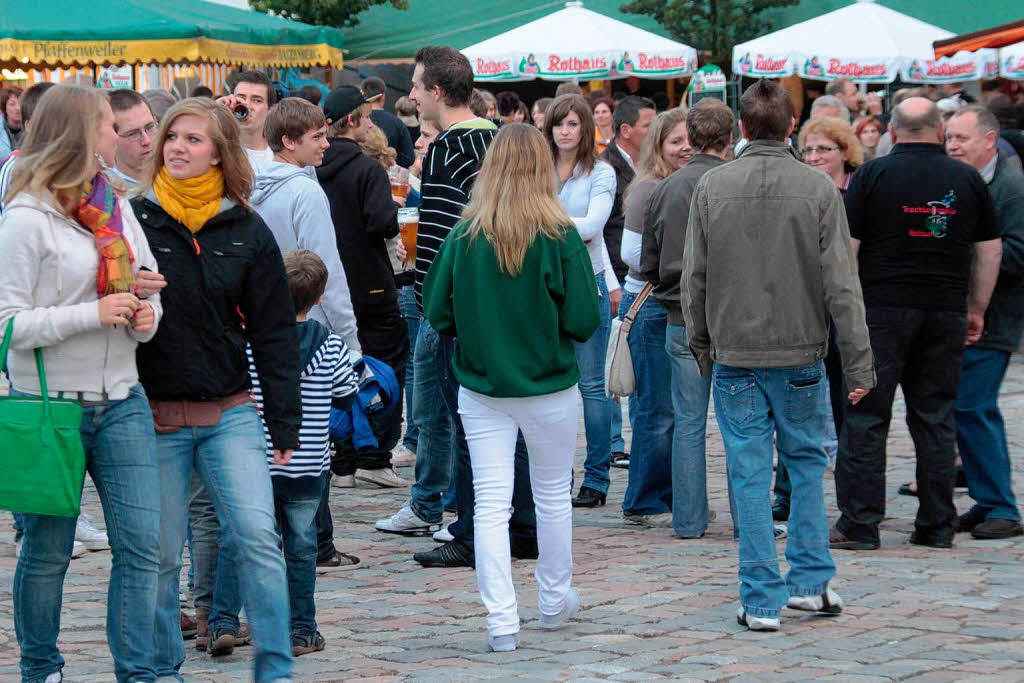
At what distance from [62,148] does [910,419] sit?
4.50 m

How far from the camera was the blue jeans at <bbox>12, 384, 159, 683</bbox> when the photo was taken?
461 centimetres

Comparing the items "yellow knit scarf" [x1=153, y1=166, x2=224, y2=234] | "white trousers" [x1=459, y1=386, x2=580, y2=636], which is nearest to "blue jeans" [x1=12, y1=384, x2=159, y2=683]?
"yellow knit scarf" [x1=153, y1=166, x2=224, y2=234]

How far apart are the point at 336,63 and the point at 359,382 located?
448 inches

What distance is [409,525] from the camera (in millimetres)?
7738

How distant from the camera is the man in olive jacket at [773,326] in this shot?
19.3 feet

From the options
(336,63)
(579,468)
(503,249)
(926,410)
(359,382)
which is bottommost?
(579,468)

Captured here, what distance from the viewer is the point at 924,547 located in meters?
7.39

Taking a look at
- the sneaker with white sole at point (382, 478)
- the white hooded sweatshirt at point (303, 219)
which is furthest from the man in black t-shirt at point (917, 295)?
the sneaker with white sole at point (382, 478)

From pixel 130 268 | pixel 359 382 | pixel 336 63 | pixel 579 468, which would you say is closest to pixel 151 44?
pixel 336 63

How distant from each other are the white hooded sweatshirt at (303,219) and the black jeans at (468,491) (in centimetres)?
54

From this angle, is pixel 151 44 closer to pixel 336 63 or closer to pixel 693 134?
pixel 336 63

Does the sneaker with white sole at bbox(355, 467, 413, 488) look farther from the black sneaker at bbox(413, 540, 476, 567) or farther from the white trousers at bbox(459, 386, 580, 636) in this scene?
the white trousers at bbox(459, 386, 580, 636)

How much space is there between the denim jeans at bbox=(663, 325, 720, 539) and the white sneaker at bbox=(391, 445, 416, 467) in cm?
258

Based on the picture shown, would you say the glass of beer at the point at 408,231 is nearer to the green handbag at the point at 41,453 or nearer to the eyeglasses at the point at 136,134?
the eyeglasses at the point at 136,134
